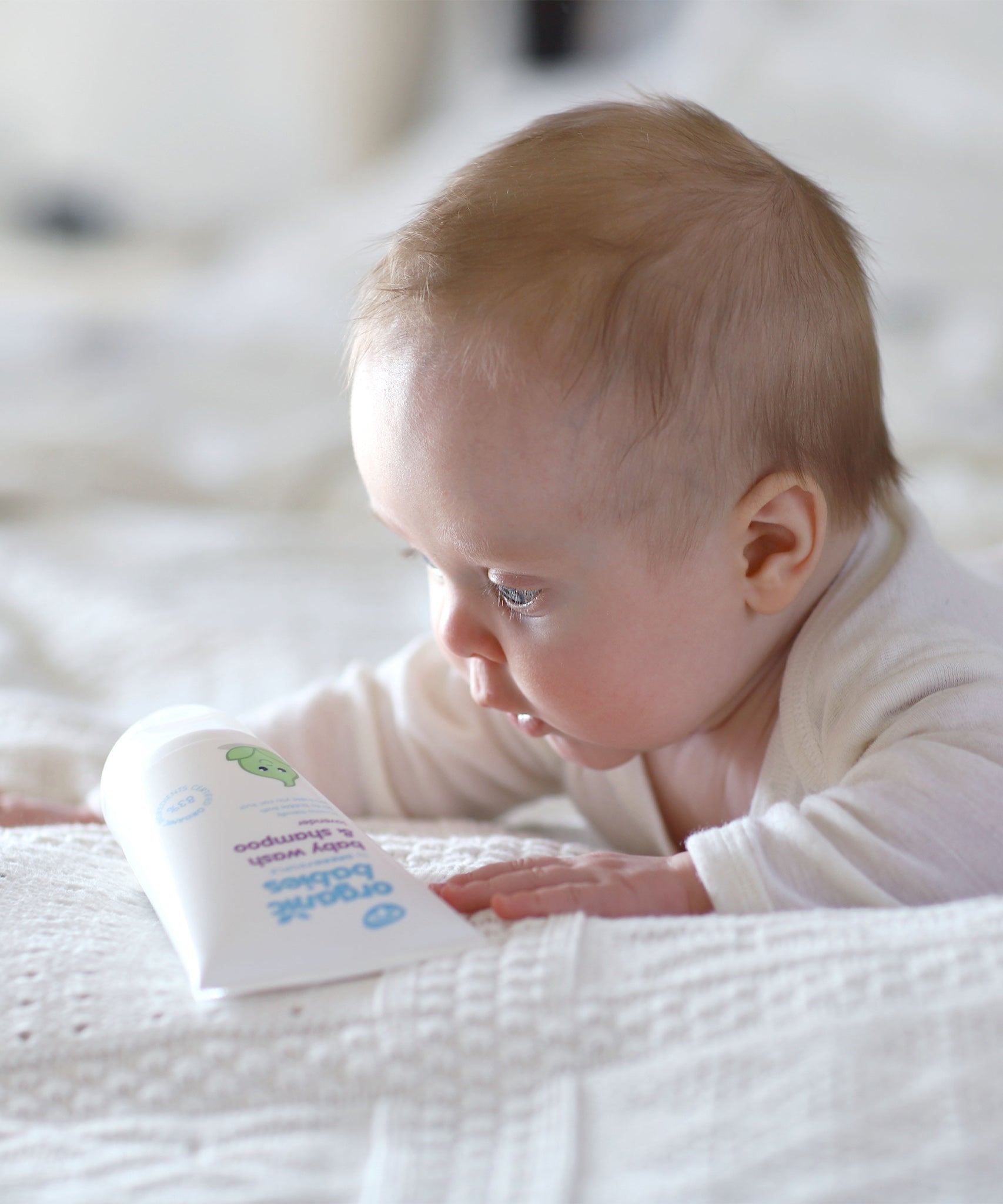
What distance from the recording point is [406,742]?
100 cm

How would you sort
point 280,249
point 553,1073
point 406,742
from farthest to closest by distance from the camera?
point 280,249 < point 406,742 < point 553,1073

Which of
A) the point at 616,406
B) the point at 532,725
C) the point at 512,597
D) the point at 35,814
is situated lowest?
the point at 35,814

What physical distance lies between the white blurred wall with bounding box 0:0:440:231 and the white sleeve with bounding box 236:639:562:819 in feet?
6.37

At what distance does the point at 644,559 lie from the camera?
0.74 meters

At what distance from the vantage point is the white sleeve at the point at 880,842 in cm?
64

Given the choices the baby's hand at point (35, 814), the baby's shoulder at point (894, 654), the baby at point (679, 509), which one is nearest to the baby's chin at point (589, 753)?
the baby at point (679, 509)

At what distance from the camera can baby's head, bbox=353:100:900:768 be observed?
703mm

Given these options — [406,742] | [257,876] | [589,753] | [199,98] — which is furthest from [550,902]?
[199,98]

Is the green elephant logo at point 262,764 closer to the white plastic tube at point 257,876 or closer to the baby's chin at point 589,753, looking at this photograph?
the white plastic tube at point 257,876

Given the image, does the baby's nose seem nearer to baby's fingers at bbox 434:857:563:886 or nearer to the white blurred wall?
baby's fingers at bbox 434:857:563:886

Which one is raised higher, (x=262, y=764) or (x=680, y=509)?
(x=680, y=509)

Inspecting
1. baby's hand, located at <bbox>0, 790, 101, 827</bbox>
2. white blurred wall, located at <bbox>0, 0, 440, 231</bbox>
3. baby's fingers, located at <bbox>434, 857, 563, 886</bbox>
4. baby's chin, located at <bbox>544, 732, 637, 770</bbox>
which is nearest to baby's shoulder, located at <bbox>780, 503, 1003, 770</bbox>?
baby's chin, located at <bbox>544, 732, 637, 770</bbox>

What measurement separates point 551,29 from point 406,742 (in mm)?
1784

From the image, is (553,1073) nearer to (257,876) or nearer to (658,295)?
(257,876)
